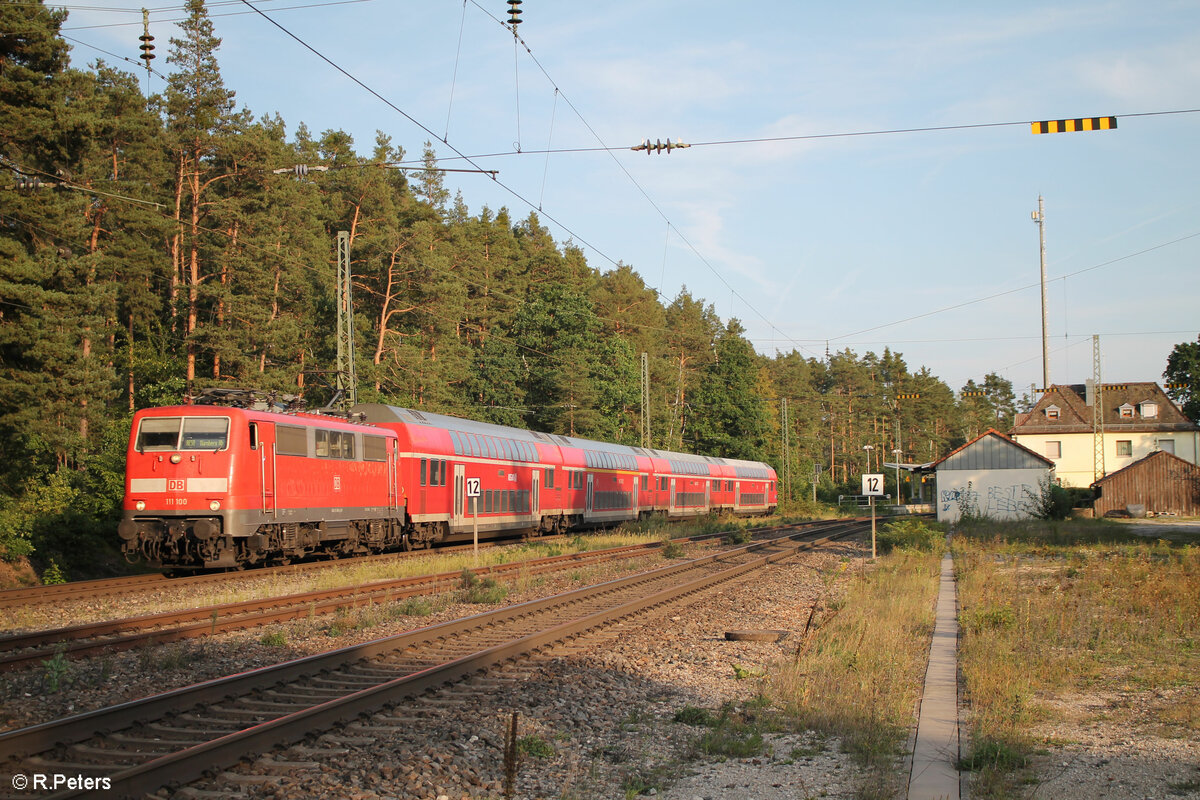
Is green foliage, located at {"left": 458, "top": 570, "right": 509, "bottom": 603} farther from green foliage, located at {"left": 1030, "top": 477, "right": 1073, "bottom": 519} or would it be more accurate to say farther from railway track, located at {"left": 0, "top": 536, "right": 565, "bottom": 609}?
green foliage, located at {"left": 1030, "top": 477, "right": 1073, "bottom": 519}

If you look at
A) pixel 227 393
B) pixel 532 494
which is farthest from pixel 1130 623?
pixel 532 494

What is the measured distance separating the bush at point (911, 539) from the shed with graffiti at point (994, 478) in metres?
15.1

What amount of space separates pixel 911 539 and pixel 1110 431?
54011 millimetres

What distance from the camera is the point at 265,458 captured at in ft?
59.1

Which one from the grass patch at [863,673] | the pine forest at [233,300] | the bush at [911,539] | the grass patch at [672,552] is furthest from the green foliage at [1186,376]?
the grass patch at [863,673]

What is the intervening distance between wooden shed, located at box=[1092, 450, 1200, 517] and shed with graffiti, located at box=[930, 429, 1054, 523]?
1044 cm

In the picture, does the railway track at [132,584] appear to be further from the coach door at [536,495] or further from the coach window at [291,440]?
the coach door at [536,495]

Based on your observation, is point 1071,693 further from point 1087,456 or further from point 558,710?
point 1087,456

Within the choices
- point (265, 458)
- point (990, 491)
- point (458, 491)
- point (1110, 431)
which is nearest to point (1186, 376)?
point (1110, 431)

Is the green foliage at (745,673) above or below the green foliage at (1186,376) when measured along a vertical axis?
below

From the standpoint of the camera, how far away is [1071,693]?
9570mm

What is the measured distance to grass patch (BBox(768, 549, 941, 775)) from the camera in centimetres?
806

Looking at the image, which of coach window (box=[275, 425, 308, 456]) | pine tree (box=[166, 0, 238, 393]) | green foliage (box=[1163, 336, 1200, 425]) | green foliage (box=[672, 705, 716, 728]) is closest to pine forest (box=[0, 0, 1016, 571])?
pine tree (box=[166, 0, 238, 393])

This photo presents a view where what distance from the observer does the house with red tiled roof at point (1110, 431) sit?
70562 mm
